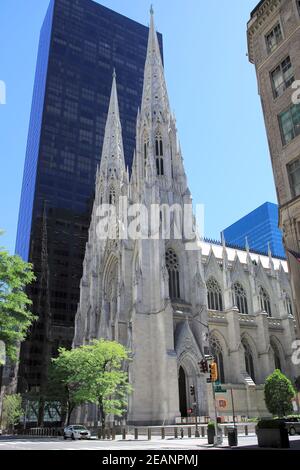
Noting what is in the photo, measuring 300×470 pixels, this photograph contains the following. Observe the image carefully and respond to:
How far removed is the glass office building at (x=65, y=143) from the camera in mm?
87688

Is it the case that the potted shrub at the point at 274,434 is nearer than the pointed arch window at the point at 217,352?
Yes

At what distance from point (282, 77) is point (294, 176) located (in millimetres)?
5646

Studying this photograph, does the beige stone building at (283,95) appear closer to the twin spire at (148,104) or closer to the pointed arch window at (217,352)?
the pointed arch window at (217,352)

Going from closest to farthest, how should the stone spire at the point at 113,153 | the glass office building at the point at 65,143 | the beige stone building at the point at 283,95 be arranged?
the beige stone building at the point at 283,95, the stone spire at the point at 113,153, the glass office building at the point at 65,143

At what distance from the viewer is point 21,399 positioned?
63375mm

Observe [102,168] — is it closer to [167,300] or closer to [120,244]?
[120,244]

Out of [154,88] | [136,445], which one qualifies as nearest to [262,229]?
[154,88]

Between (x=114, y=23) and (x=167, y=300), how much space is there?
11841 cm

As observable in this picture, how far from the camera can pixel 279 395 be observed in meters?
39.7

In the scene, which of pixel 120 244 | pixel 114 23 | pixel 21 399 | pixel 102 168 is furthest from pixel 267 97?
pixel 114 23

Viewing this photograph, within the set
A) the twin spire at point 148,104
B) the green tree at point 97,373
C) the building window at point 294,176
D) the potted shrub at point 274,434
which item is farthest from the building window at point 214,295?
the potted shrub at point 274,434

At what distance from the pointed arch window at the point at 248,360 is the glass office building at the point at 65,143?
4113 centimetres

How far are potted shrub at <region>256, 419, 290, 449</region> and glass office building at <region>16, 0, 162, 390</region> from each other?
222ft

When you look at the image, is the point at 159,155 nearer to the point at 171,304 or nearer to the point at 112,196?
the point at 112,196
